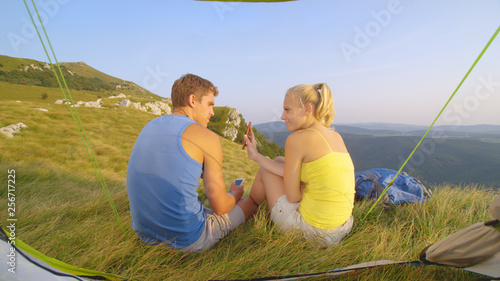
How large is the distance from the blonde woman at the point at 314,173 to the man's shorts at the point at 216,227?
380mm

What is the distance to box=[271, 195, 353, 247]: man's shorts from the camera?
1.89 meters

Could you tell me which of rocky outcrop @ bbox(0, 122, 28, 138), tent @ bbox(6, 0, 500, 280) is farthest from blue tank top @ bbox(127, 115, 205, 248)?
rocky outcrop @ bbox(0, 122, 28, 138)

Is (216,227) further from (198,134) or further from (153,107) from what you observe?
(153,107)

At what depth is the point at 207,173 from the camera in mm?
1795

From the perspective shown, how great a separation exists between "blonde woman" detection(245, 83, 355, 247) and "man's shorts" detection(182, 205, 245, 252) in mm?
380

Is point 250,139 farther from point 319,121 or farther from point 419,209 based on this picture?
point 419,209

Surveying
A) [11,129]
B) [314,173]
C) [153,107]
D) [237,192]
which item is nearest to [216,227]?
[237,192]

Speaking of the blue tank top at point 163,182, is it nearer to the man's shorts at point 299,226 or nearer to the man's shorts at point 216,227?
the man's shorts at point 216,227

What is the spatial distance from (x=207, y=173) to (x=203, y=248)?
2.17ft

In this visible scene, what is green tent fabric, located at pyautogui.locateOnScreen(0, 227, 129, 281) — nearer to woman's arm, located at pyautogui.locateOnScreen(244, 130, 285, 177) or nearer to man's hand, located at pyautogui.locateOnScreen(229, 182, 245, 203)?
man's hand, located at pyautogui.locateOnScreen(229, 182, 245, 203)

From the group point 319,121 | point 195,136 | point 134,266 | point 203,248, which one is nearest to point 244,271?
point 203,248

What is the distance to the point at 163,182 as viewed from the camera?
5.24 ft

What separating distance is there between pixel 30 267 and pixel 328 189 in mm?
1938

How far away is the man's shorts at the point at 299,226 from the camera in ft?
6.19
